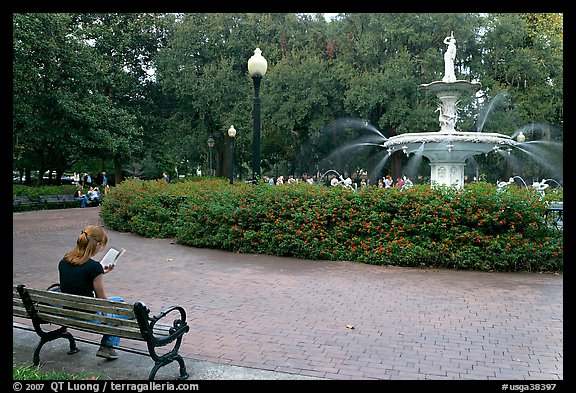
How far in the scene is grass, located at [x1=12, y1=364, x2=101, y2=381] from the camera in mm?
3991

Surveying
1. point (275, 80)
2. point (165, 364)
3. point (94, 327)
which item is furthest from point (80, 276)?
point (275, 80)

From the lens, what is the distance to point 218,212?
11242mm

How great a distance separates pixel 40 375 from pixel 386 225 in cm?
694

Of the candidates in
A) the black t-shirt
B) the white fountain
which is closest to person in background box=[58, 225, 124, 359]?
the black t-shirt

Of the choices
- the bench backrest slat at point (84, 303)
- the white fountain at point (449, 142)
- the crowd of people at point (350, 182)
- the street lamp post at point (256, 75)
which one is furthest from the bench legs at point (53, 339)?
the white fountain at point (449, 142)

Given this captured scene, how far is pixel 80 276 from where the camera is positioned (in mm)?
4637

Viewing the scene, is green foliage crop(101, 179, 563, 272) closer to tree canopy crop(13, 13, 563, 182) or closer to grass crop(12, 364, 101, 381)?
grass crop(12, 364, 101, 381)

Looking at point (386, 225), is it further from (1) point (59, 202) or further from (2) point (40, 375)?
(1) point (59, 202)

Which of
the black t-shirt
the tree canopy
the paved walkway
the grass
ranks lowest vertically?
the paved walkway

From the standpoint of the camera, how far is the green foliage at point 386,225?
8969 mm

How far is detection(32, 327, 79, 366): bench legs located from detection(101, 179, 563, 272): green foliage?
18.8 feet

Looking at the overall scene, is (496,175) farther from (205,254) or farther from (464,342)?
(464,342)

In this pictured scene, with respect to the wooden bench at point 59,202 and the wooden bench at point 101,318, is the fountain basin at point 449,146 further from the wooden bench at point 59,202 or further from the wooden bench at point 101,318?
the wooden bench at point 59,202
